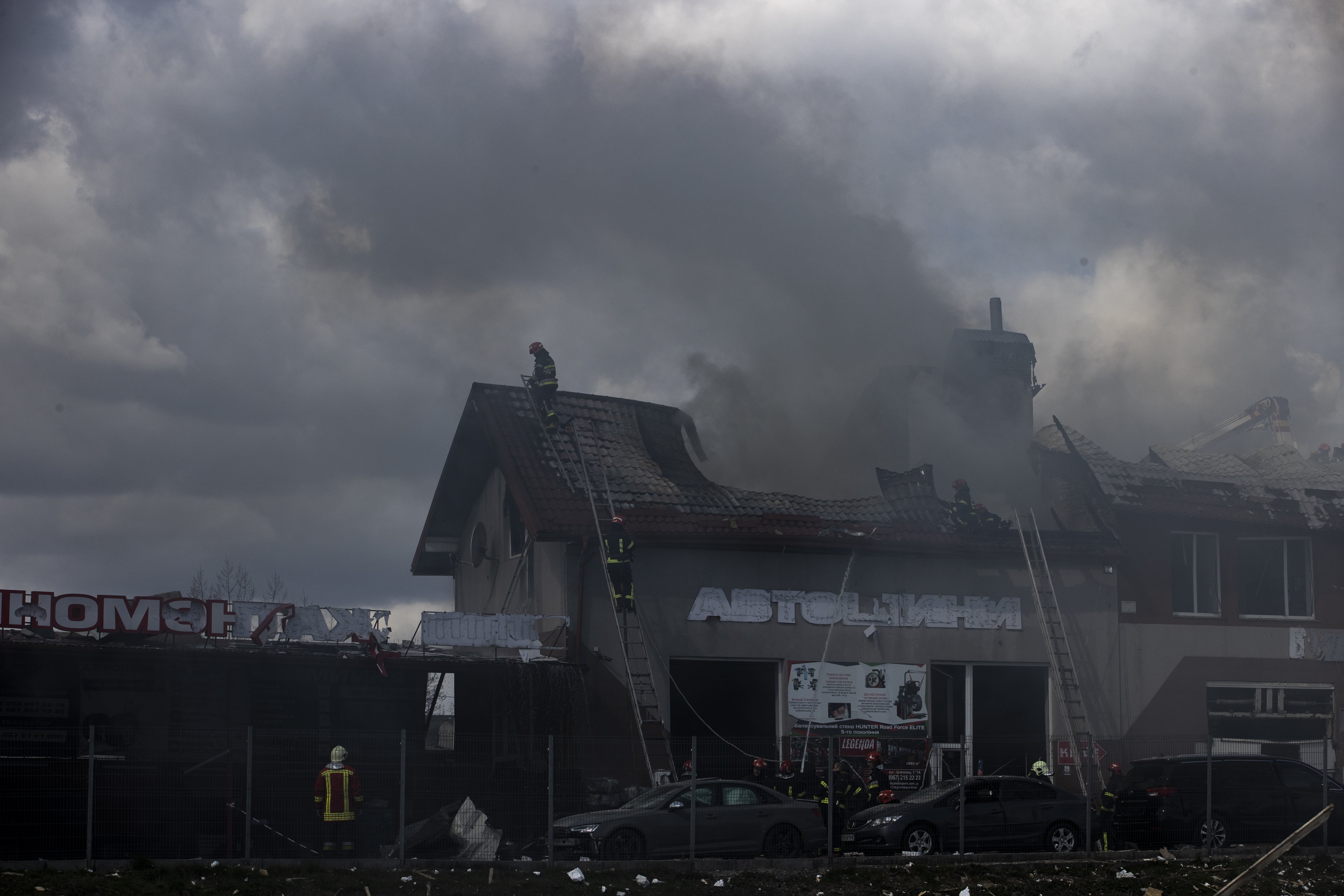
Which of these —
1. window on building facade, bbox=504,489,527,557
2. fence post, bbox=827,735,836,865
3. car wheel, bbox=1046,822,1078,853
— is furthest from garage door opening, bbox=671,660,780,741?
car wheel, bbox=1046,822,1078,853

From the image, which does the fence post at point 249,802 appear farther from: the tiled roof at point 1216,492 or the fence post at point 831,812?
the tiled roof at point 1216,492

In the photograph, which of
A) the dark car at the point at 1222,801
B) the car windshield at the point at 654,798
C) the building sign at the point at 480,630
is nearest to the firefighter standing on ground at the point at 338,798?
the car windshield at the point at 654,798

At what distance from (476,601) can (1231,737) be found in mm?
14511

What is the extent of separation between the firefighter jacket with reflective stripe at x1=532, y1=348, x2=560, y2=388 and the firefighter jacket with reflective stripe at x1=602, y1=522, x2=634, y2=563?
12.9 feet

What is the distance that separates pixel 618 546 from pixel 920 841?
Answer: 6.08 m

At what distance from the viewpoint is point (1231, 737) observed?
71.8 ft

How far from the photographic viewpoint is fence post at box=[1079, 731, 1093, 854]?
15312mm

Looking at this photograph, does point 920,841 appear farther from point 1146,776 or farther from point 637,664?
point 637,664

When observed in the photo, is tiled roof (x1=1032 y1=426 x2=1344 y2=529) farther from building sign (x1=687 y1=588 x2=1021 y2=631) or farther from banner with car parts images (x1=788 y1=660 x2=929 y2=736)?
banner with car parts images (x1=788 y1=660 x2=929 y2=736)

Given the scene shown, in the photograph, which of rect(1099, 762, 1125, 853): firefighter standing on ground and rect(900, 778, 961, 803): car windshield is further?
rect(1099, 762, 1125, 853): firefighter standing on ground

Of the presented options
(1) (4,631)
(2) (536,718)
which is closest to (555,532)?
(2) (536,718)

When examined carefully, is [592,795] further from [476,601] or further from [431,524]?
[431,524]

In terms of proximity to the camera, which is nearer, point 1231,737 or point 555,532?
point 555,532

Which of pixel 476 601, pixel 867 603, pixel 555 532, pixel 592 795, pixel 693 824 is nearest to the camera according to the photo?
pixel 693 824
